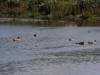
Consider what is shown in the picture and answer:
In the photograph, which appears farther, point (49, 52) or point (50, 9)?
point (50, 9)

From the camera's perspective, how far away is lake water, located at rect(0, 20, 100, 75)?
67.0 ft

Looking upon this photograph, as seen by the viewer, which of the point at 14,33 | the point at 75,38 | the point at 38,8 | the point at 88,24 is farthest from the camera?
the point at 38,8

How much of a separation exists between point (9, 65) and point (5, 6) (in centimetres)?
3056

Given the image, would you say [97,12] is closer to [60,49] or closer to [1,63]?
[60,49]

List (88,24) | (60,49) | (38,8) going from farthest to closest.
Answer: (38,8), (88,24), (60,49)

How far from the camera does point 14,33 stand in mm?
34219

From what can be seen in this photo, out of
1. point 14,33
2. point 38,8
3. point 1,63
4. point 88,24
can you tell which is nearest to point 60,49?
point 1,63

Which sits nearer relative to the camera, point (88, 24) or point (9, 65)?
point (9, 65)

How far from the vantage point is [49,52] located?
2502 cm

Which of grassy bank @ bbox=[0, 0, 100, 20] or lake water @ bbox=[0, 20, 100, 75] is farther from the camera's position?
grassy bank @ bbox=[0, 0, 100, 20]

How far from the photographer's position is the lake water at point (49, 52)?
20422 millimetres

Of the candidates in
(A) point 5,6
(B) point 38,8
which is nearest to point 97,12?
(B) point 38,8

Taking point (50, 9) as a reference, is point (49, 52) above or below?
above

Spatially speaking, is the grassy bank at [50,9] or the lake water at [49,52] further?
the grassy bank at [50,9]
